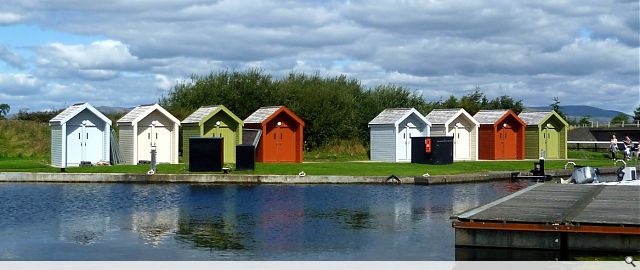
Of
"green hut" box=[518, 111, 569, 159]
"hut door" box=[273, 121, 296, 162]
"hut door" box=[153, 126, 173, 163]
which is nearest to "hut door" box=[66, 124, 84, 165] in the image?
"hut door" box=[153, 126, 173, 163]

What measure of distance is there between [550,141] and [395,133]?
14320 mm

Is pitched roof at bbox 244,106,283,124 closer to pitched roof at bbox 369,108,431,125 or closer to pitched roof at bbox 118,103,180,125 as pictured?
pitched roof at bbox 118,103,180,125

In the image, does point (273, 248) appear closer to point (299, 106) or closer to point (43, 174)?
point (43, 174)

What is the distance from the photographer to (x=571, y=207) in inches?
890

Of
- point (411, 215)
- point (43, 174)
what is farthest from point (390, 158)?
point (411, 215)

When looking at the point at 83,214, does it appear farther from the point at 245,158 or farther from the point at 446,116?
the point at 446,116

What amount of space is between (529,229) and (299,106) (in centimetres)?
4047

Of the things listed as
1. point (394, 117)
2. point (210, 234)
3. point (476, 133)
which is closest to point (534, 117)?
point (476, 133)

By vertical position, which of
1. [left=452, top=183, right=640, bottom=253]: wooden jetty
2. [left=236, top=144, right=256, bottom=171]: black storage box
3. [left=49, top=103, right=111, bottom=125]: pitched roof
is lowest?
[left=452, top=183, right=640, bottom=253]: wooden jetty

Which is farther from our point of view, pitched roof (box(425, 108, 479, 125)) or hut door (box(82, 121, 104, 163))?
pitched roof (box(425, 108, 479, 125))

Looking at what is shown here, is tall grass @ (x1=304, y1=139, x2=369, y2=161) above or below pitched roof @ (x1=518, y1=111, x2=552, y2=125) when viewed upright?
below

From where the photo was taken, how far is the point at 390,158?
170ft

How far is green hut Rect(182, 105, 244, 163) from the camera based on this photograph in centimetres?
4716

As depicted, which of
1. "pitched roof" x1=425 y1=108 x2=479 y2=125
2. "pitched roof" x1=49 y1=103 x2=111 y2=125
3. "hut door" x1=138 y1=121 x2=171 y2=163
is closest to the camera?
"pitched roof" x1=49 y1=103 x2=111 y2=125
